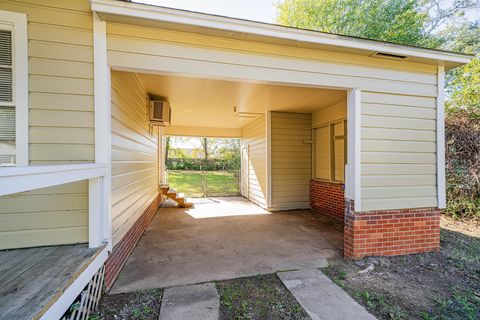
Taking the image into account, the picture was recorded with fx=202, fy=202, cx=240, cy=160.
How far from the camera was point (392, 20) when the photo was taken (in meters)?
8.32

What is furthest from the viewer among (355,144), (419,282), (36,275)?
(355,144)

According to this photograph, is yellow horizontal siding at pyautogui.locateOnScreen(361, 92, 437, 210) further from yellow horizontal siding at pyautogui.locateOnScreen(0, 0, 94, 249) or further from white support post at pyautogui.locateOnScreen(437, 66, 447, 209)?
yellow horizontal siding at pyautogui.locateOnScreen(0, 0, 94, 249)

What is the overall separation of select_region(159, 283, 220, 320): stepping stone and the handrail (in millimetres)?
1444

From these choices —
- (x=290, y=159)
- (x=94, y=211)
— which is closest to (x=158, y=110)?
(x=94, y=211)

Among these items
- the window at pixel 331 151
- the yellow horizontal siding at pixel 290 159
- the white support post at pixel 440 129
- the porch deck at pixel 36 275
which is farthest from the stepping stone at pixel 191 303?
the window at pixel 331 151

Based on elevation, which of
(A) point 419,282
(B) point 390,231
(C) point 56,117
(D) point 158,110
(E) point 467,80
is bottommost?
(A) point 419,282

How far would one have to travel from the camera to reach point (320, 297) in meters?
2.13

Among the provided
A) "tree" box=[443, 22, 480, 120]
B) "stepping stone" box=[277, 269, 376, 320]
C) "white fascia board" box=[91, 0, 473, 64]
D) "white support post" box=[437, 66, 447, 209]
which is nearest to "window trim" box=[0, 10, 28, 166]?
"white fascia board" box=[91, 0, 473, 64]

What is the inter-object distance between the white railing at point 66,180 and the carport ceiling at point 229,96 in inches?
85.2

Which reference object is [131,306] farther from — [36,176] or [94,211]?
[36,176]

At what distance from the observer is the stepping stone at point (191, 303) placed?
6.06ft

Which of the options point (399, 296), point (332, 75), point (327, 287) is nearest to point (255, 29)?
point (332, 75)

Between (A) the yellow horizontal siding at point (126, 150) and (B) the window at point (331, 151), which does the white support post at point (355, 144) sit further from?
(A) the yellow horizontal siding at point (126, 150)

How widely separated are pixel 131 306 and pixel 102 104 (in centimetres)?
204
